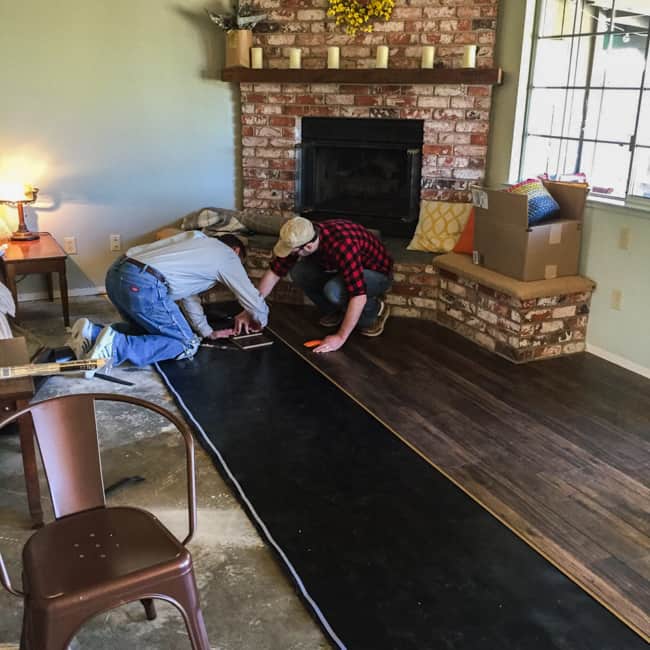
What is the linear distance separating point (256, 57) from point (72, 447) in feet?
12.7

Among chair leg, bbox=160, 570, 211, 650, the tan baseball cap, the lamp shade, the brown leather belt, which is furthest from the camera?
the lamp shade

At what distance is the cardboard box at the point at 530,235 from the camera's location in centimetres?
381

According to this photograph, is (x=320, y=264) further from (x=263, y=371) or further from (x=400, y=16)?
(x=400, y=16)

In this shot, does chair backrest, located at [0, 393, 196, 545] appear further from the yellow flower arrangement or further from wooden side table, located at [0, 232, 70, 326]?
the yellow flower arrangement

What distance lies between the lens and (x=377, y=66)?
469 centimetres

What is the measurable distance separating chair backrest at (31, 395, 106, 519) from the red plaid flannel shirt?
2.19 metres

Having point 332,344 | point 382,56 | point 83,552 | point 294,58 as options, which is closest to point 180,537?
point 83,552

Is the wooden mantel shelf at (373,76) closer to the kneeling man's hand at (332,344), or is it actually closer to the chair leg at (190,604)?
the kneeling man's hand at (332,344)

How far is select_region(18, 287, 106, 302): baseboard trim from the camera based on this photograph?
15.9 ft

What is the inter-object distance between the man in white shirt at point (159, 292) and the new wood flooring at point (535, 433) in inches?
25.3

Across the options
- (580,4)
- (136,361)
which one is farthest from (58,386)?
(580,4)

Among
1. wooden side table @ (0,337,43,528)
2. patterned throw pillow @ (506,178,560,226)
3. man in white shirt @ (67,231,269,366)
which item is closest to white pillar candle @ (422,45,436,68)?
patterned throw pillow @ (506,178,560,226)

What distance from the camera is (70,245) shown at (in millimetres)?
4910

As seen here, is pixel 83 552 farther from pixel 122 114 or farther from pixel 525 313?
pixel 122 114
